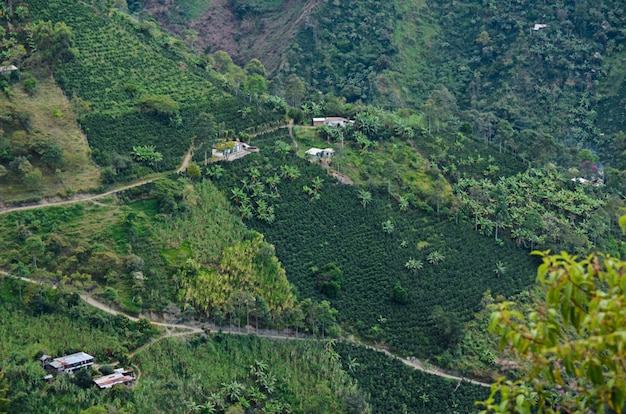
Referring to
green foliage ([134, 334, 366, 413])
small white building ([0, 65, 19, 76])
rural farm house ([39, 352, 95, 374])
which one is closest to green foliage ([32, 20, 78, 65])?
small white building ([0, 65, 19, 76])

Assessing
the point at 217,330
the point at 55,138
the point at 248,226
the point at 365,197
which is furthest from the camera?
the point at 365,197

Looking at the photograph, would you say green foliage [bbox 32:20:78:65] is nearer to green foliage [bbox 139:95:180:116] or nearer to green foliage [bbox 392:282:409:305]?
green foliage [bbox 139:95:180:116]

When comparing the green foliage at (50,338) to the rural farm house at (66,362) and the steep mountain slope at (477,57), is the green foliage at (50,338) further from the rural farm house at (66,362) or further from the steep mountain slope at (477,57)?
the steep mountain slope at (477,57)

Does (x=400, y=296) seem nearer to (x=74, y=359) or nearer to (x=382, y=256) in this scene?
(x=382, y=256)

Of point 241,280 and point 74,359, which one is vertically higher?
point 241,280

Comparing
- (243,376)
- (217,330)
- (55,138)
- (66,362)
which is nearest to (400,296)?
(217,330)

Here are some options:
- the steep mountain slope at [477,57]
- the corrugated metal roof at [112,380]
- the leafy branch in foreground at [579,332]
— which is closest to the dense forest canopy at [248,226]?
the corrugated metal roof at [112,380]

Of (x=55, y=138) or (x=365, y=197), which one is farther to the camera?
(x=365, y=197)
